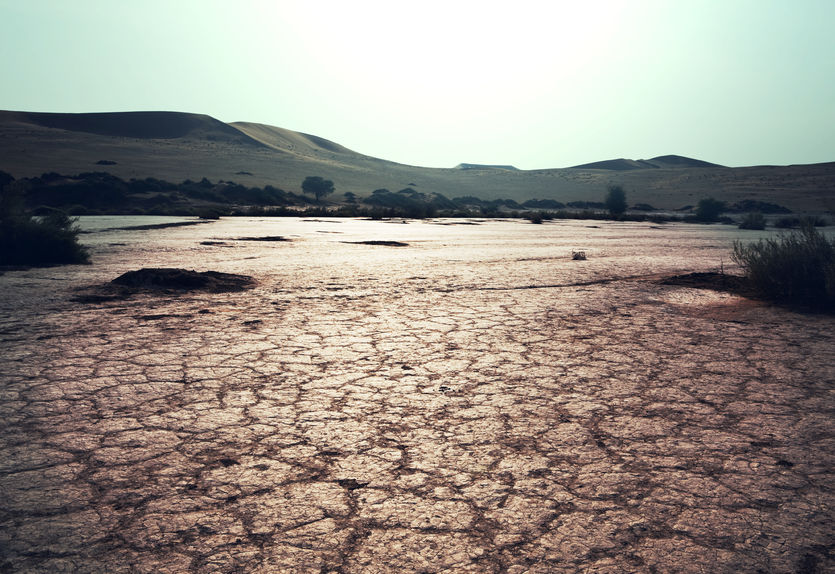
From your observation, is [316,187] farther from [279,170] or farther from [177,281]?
[177,281]

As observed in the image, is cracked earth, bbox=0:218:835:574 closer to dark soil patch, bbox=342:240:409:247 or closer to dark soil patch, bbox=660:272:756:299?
dark soil patch, bbox=660:272:756:299

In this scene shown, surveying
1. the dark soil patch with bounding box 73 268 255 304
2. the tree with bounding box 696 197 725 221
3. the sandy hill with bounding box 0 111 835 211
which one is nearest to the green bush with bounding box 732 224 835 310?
the dark soil patch with bounding box 73 268 255 304

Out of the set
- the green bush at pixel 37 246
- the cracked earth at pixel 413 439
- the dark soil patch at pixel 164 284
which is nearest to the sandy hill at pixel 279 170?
the green bush at pixel 37 246

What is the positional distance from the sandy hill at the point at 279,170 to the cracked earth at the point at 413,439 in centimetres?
4039

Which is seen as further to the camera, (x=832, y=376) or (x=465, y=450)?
(x=832, y=376)

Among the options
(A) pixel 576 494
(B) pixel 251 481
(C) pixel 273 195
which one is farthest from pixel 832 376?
(C) pixel 273 195

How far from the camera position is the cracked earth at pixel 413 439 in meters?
1.87

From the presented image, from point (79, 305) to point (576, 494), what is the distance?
5294 millimetres

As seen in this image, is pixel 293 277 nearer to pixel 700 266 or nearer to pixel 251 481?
pixel 251 481

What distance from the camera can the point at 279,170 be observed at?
63.3 meters

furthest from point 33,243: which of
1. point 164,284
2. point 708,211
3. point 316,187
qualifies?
point 316,187

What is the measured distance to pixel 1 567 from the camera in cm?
172

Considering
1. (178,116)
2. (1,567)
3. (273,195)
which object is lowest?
(1,567)

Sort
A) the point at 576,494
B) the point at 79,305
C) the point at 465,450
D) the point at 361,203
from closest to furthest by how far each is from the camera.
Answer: the point at 576,494
the point at 465,450
the point at 79,305
the point at 361,203
